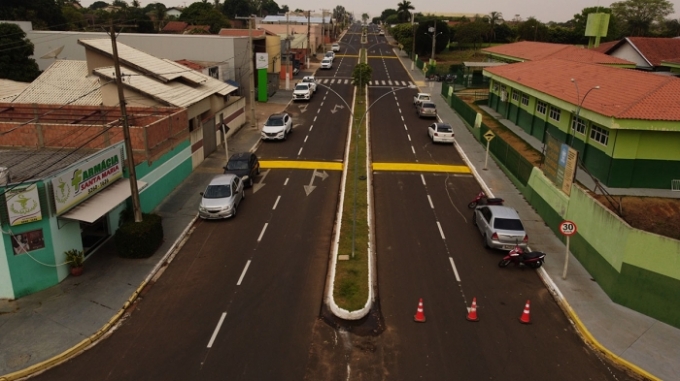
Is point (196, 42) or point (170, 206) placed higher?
point (196, 42)

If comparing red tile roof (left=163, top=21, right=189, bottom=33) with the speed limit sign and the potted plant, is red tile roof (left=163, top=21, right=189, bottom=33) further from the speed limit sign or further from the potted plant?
the speed limit sign

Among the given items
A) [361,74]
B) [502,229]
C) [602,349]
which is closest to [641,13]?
[361,74]

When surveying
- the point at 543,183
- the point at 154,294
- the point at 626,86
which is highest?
the point at 626,86

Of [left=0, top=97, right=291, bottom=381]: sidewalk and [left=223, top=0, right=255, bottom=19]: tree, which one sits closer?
[left=0, top=97, right=291, bottom=381]: sidewalk

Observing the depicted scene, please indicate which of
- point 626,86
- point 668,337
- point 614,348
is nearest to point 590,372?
point 614,348

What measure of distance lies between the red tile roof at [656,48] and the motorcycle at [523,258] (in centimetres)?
4560

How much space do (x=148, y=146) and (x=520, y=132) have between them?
1189 inches

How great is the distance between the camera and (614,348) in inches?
602

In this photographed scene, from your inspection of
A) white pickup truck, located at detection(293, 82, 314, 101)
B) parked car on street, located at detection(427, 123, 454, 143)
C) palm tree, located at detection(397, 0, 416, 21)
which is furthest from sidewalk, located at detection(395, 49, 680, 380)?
palm tree, located at detection(397, 0, 416, 21)

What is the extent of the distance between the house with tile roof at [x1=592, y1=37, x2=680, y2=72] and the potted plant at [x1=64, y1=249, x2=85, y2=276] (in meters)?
56.5

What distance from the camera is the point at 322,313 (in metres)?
16.8

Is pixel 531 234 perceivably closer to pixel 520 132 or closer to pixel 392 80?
pixel 520 132

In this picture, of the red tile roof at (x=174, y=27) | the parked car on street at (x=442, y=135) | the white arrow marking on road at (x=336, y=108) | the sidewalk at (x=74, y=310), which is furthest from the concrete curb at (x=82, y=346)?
the red tile roof at (x=174, y=27)

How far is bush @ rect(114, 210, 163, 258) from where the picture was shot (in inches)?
789
